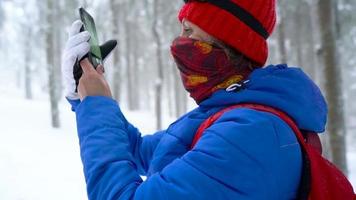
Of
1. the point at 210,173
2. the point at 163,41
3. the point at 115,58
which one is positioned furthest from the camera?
the point at 163,41

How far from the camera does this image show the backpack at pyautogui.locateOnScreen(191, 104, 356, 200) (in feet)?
5.02

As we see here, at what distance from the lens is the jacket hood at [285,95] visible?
5.32 feet

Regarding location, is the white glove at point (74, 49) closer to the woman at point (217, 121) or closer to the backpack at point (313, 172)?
the woman at point (217, 121)

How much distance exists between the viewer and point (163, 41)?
27.5 metres

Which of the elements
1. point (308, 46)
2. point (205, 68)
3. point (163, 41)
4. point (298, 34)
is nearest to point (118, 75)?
point (163, 41)

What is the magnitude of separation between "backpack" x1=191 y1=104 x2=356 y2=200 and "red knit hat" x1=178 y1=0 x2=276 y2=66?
284 millimetres

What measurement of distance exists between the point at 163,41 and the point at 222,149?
26349mm

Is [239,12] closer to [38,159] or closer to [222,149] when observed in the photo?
[222,149]

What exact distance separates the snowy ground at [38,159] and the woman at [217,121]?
5.71 meters

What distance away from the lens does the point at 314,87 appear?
1765 mm

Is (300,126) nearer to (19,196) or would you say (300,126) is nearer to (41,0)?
(19,196)

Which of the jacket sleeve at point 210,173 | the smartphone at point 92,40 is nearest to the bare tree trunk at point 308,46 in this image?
the smartphone at point 92,40

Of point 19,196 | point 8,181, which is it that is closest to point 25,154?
point 8,181

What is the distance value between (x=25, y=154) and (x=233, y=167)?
1152 centimetres
